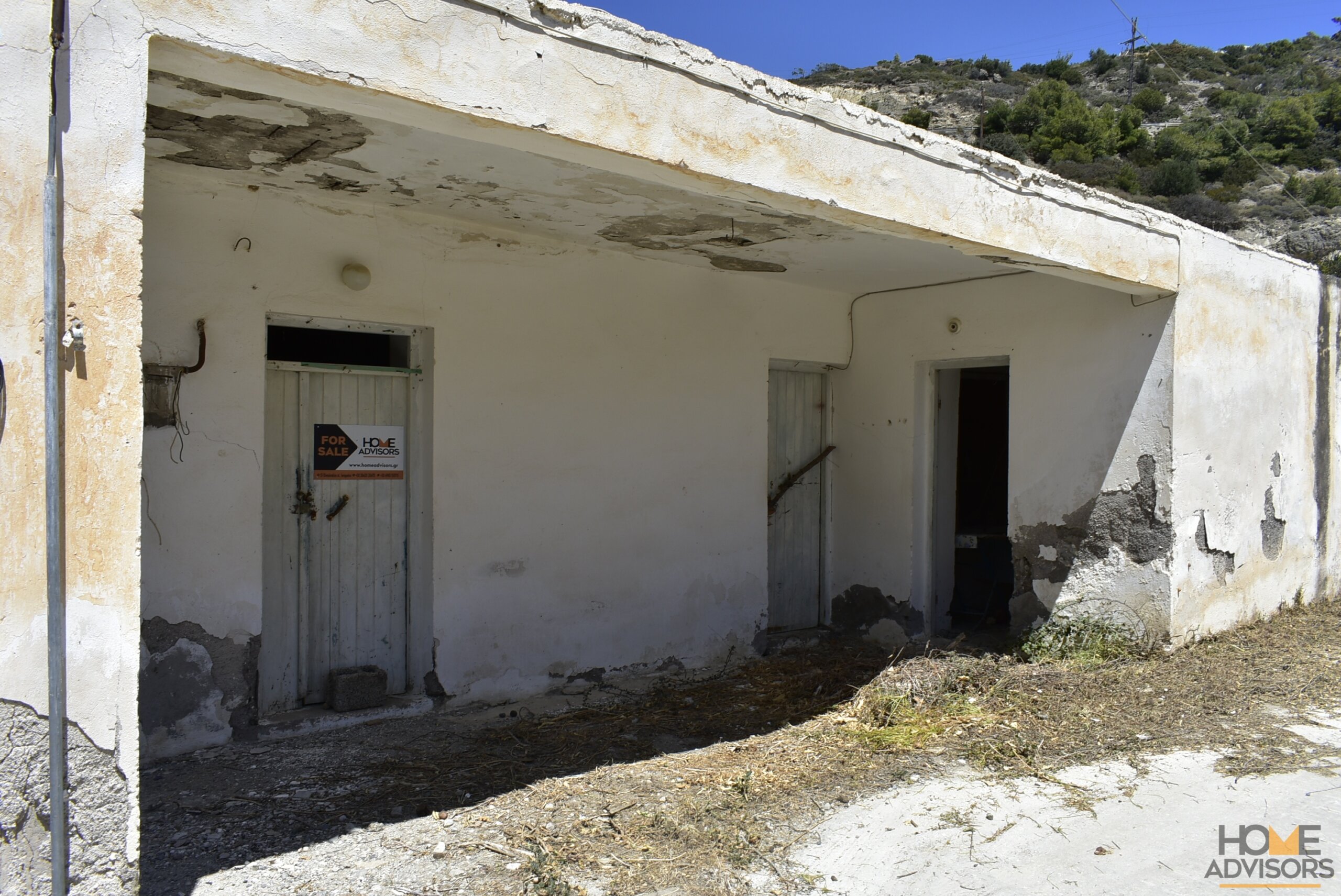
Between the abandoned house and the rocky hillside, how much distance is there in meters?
14.5

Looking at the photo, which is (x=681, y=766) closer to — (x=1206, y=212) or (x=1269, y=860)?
(x=1269, y=860)

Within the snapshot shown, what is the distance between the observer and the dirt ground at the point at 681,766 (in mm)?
3389

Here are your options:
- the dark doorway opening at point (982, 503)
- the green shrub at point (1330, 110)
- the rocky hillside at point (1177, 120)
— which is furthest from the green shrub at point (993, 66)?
the dark doorway opening at point (982, 503)

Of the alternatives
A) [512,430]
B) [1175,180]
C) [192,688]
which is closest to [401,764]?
[192,688]

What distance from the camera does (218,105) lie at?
3.25 meters

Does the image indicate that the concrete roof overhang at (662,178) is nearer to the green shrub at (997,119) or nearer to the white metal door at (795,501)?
the white metal door at (795,501)

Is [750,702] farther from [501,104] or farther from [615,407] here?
[501,104]

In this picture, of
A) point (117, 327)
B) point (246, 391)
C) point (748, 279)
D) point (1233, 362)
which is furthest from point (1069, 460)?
point (117, 327)

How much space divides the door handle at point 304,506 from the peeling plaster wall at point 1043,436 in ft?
13.9

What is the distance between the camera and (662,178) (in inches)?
144

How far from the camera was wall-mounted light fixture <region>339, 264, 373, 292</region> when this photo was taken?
4770mm

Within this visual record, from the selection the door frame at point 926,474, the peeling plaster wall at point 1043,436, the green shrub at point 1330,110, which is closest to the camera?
the peeling plaster wall at point 1043,436

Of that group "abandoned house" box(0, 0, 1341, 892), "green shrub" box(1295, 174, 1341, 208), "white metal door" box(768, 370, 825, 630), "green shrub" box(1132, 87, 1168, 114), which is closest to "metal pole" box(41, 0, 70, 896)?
"abandoned house" box(0, 0, 1341, 892)

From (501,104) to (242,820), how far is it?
3.02 m
